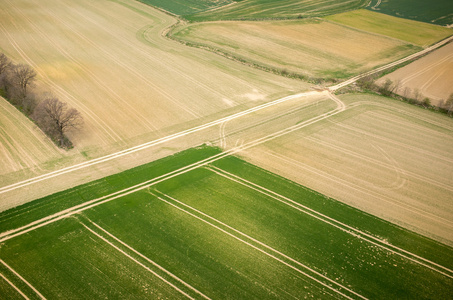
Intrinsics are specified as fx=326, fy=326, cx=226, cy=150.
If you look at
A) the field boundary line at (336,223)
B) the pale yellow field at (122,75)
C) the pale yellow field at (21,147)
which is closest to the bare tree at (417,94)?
the pale yellow field at (122,75)

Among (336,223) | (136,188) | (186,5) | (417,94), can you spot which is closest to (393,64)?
(417,94)

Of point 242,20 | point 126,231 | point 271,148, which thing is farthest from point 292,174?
point 242,20

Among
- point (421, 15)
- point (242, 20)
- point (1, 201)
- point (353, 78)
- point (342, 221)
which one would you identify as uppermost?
point (421, 15)

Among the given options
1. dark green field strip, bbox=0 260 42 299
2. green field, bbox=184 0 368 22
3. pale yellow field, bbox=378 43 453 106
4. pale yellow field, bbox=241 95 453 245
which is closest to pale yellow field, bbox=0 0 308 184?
pale yellow field, bbox=241 95 453 245

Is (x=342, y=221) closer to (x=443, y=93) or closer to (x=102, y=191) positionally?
(x=102, y=191)

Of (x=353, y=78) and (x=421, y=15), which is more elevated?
(x=421, y=15)

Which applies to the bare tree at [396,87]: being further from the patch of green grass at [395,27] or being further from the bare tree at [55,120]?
the bare tree at [55,120]

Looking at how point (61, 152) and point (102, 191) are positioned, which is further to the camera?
point (61, 152)
